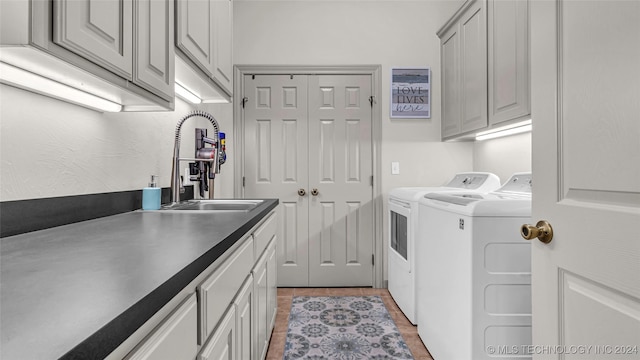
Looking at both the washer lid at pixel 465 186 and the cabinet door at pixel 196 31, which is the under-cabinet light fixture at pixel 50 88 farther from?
the washer lid at pixel 465 186

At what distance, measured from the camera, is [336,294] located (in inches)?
117

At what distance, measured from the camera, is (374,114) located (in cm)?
314

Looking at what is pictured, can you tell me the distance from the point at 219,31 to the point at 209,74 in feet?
1.16

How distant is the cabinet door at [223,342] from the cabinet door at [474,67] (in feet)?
6.59

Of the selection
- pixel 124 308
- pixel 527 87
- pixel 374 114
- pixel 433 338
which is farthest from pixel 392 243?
pixel 124 308

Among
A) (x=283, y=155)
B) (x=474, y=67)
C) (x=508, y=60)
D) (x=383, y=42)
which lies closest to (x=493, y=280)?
(x=508, y=60)

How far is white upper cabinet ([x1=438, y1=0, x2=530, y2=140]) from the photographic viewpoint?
1.85 metres

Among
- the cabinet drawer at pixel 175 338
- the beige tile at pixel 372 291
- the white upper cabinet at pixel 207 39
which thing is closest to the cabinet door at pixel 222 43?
the white upper cabinet at pixel 207 39

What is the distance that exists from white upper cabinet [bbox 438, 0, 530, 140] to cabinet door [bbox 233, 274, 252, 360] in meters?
1.71

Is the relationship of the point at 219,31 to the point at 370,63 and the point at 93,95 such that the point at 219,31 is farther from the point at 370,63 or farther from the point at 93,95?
A: the point at 370,63

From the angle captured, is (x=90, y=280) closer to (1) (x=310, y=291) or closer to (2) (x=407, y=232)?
(2) (x=407, y=232)

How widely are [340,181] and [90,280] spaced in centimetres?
267

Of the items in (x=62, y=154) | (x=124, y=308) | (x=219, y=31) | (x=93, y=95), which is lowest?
(x=124, y=308)

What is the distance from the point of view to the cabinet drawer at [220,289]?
0.78 m
